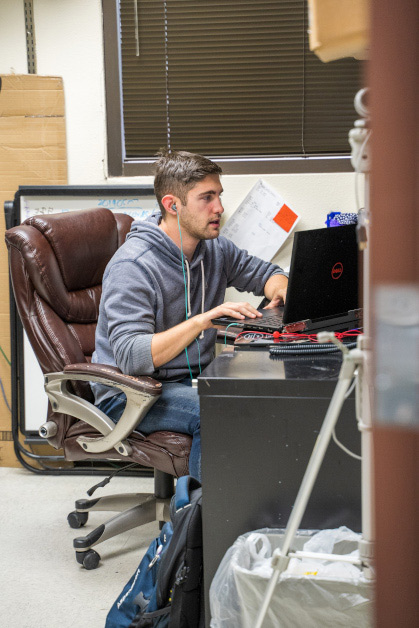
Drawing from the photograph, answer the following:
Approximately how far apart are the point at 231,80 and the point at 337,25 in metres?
2.04

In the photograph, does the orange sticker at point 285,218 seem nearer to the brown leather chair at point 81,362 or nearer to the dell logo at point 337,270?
the brown leather chair at point 81,362

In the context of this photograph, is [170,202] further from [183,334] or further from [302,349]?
[302,349]

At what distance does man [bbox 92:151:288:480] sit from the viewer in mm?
1947

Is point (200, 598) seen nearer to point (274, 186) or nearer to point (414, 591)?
point (414, 591)

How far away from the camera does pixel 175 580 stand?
4.91 ft

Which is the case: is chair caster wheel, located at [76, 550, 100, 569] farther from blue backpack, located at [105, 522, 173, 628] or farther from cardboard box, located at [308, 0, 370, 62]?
cardboard box, located at [308, 0, 370, 62]

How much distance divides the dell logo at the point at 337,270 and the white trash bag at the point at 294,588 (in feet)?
→ 2.25

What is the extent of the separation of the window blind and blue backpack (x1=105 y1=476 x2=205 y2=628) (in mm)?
1623

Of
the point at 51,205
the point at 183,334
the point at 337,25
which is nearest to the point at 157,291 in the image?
the point at 183,334

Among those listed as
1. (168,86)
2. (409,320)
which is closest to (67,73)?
(168,86)

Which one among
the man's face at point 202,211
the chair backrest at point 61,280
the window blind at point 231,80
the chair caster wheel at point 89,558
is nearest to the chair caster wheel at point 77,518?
the chair caster wheel at point 89,558

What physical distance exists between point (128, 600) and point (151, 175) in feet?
5.65

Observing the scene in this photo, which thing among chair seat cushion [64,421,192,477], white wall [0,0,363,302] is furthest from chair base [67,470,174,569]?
white wall [0,0,363,302]

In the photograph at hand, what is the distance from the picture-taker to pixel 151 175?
9.55 feet
